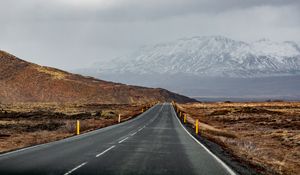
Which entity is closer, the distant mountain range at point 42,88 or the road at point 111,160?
the road at point 111,160

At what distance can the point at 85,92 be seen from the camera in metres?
192

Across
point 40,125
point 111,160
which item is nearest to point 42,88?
point 40,125

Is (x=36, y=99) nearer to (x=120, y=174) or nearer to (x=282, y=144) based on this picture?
(x=282, y=144)

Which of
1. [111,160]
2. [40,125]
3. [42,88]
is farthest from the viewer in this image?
[42,88]

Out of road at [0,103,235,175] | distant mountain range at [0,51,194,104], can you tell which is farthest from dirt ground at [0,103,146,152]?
distant mountain range at [0,51,194,104]

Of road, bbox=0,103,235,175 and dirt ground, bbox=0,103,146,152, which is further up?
dirt ground, bbox=0,103,146,152

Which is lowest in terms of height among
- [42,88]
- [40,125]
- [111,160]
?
[111,160]

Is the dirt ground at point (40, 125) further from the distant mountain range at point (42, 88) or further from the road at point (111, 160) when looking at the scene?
the distant mountain range at point (42, 88)

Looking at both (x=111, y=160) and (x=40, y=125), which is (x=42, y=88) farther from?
(x=111, y=160)

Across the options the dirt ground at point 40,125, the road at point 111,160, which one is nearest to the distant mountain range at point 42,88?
the dirt ground at point 40,125

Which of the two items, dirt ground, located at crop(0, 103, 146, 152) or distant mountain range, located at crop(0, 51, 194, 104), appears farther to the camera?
distant mountain range, located at crop(0, 51, 194, 104)

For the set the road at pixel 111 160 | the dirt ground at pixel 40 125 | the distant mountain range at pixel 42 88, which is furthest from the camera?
the distant mountain range at pixel 42 88

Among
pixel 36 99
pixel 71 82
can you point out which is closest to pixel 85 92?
pixel 71 82

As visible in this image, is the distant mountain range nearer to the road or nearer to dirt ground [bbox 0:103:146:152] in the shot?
dirt ground [bbox 0:103:146:152]
